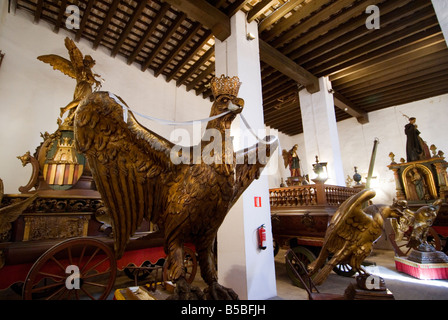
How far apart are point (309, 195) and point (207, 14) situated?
3415 millimetres

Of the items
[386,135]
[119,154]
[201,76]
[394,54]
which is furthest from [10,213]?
[386,135]

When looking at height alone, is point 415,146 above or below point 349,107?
below

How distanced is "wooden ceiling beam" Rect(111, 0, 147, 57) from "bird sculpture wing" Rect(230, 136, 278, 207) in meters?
3.89

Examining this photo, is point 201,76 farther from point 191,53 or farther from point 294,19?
point 294,19

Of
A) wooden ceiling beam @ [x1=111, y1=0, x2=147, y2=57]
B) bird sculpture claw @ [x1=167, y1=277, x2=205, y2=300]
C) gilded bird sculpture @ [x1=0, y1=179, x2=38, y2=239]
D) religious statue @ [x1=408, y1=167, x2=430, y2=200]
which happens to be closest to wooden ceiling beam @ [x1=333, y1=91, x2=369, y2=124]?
religious statue @ [x1=408, y1=167, x2=430, y2=200]

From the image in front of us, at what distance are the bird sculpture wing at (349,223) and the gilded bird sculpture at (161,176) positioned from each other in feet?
2.14

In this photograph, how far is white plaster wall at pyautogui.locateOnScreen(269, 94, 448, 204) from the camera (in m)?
6.77

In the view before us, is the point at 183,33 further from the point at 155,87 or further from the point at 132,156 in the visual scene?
the point at 132,156

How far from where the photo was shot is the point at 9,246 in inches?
74.7

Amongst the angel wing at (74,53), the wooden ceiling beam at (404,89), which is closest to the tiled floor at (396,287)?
the angel wing at (74,53)

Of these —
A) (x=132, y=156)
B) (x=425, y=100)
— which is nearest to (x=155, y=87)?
(x=132, y=156)

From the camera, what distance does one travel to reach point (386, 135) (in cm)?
769

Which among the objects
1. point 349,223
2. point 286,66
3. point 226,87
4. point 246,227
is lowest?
point 246,227

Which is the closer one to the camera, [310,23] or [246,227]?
[246,227]
